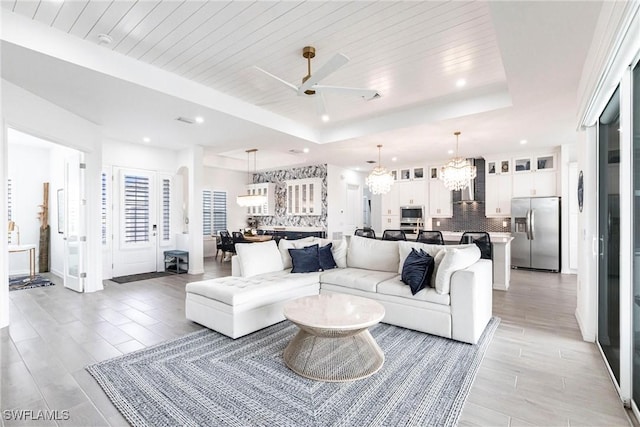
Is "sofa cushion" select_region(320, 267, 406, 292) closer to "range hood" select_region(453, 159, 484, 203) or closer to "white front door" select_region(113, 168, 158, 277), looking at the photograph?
"white front door" select_region(113, 168, 158, 277)

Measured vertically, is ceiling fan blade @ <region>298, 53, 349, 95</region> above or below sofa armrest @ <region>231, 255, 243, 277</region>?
above

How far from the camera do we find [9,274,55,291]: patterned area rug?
5384 millimetres

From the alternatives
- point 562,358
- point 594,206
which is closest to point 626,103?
point 594,206

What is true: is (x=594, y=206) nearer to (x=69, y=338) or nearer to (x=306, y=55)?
(x=306, y=55)

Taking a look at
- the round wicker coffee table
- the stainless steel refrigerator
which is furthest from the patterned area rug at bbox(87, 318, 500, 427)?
the stainless steel refrigerator

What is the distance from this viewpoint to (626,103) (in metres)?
2.09

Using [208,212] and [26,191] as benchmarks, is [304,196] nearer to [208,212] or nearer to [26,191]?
[208,212]

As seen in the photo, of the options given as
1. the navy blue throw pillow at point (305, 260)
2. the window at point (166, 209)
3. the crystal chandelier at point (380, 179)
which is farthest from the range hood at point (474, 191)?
the window at point (166, 209)

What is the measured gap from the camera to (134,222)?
6691 mm

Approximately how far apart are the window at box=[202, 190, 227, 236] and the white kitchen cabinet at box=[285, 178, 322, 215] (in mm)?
2017

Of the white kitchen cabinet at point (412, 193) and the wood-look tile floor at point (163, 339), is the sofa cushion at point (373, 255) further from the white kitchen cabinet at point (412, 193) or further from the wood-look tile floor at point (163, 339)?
the white kitchen cabinet at point (412, 193)

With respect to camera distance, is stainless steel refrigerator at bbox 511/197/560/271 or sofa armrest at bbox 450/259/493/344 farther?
stainless steel refrigerator at bbox 511/197/560/271

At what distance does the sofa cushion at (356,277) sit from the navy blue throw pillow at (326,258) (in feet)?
0.43

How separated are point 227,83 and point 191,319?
119 inches
